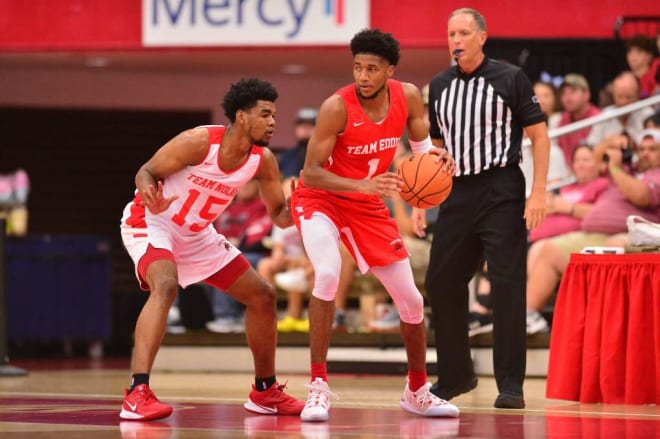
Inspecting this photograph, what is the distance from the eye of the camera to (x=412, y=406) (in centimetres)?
659

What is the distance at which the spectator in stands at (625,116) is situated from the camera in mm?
10852

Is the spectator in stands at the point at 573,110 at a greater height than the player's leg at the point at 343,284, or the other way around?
the spectator in stands at the point at 573,110

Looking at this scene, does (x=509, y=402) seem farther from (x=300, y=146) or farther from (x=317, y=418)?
(x=300, y=146)

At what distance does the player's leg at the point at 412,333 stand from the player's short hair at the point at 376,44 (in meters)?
1.03

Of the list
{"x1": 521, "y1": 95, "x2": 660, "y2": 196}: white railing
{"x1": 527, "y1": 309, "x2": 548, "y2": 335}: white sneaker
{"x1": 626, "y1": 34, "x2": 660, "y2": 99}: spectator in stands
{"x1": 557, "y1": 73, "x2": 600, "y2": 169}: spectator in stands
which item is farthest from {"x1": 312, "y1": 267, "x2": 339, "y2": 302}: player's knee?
A: {"x1": 626, "y1": 34, "x2": 660, "y2": 99}: spectator in stands

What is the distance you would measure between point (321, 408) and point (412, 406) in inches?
24.0

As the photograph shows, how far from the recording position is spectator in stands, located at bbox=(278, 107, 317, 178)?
40.0 ft

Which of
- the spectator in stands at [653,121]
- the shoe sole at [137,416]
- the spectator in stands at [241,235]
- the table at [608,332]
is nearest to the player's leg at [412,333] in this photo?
the shoe sole at [137,416]

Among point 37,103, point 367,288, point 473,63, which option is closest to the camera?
point 473,63

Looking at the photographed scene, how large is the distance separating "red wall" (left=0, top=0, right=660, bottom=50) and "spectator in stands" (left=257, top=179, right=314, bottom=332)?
2.67m

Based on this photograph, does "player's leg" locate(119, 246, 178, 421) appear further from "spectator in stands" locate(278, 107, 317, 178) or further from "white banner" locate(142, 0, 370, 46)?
"white banner" locate(142, 0, 370, 46)

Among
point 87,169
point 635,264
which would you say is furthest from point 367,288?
point 87,169

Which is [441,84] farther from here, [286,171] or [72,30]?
[72,30]

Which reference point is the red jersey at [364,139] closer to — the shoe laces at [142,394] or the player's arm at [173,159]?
the player's arm at [173,159]
